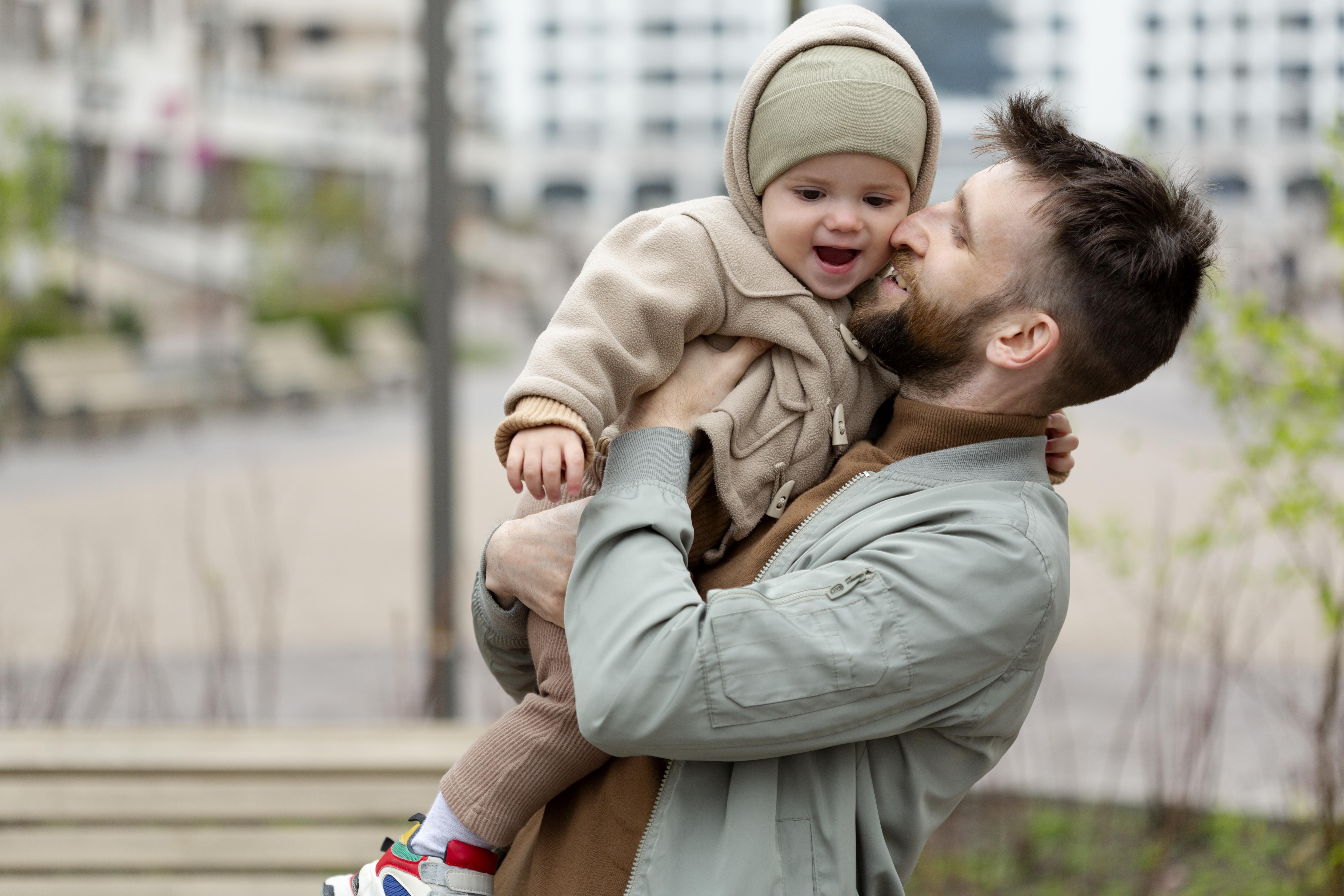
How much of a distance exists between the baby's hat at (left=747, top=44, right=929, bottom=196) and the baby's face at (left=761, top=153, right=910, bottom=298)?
13 millimetres

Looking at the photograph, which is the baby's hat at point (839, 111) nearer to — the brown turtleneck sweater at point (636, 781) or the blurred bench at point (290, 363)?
the brown turtleneck sweater at point (636, 781)

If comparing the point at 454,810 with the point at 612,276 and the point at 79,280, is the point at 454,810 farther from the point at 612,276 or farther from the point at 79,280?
the point at 79,280

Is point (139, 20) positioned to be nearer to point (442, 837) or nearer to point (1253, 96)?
point (1253, 96)

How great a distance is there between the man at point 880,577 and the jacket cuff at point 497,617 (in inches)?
3.0

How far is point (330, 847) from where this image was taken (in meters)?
2.64

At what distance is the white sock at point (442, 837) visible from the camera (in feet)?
4.64

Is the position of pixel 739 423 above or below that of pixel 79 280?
below

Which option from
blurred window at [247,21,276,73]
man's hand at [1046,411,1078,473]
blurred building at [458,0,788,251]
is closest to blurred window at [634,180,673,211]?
blurred building at [458,0,788,251]

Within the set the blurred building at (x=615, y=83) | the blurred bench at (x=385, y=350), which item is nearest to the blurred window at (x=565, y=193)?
the blurred building at (x=615, y=83)

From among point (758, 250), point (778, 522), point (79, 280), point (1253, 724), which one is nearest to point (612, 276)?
point (758, 250)

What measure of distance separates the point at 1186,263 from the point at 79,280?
6.94 metres

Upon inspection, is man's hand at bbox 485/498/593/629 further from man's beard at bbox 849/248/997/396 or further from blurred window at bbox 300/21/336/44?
blurred window at bbox 300/21/336/44

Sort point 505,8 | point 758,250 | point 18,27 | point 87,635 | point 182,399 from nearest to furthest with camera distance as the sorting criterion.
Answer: point 758,250, point 87,635, point 505,8, point 18,27, point 182,399

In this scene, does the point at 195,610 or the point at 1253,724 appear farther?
the point at 195,610
